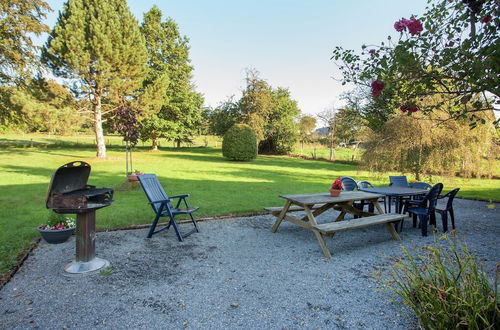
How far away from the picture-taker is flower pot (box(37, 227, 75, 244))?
4.34 metres

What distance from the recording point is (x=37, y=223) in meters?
5.52

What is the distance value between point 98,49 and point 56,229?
A: 1616 centimetres

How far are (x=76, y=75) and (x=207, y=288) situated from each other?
754 inches

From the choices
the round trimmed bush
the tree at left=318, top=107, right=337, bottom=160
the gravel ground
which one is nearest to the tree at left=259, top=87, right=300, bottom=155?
the tree at left=318, top=107, right=337, bottom=160

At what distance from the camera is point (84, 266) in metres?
3.50

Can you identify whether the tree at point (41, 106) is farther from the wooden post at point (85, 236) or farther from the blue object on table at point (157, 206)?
the wooden post at point (85, 236)

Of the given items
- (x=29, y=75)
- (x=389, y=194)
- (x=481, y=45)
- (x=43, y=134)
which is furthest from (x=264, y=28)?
(x=43, y=134)

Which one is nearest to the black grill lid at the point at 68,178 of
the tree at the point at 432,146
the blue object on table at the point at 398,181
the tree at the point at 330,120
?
the blue object on table at the point at 398,181

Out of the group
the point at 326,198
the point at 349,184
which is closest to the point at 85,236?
the point at 326,198

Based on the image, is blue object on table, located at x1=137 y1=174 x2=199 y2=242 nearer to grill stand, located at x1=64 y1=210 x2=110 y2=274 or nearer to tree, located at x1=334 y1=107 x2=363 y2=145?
grill stand, located at x1=64 y1=210 x2=110 y2=274

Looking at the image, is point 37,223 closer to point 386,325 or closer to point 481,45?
point 386,325

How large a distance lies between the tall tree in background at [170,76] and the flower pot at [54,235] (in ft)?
80.8

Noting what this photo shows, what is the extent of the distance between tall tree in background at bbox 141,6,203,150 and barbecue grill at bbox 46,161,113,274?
83.6 feet

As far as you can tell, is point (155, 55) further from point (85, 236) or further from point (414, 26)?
point (414, 26)
